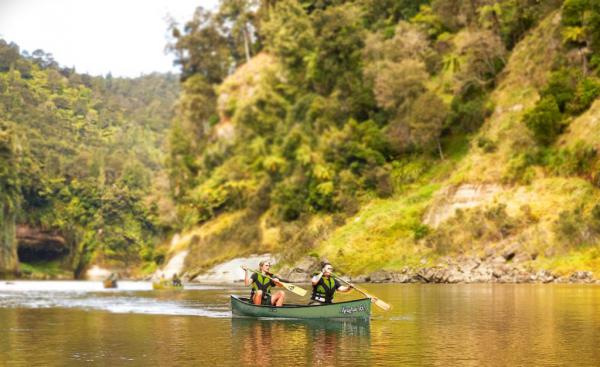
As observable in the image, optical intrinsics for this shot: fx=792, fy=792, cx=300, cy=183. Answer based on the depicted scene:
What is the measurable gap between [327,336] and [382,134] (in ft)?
170

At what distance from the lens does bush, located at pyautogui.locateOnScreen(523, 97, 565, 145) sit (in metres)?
57.7

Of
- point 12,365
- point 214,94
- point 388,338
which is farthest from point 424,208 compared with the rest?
point 214,94

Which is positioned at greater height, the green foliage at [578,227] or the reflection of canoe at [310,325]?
the green foliage at [578,227]

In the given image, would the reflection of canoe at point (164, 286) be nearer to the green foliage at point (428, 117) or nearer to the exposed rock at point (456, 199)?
the exposed rock at point (456, 199)

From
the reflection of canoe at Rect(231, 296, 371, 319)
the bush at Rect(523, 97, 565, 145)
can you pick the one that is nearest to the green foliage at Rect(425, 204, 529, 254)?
the bush at Rect(523, 97, 565, 145)

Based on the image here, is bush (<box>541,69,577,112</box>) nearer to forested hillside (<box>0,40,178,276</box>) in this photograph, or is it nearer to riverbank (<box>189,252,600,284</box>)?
riverbank (<box>189,252,600,284</box>)

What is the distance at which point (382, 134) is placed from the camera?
7369 cm

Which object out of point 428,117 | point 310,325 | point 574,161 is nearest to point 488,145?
point 428,117

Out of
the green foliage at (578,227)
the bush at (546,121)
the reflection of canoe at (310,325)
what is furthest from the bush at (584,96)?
the reflection of canoe at (310,325)

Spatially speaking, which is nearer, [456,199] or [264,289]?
[264,289]

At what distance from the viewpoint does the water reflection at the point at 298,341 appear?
18.5m

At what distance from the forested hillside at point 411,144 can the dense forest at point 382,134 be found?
16cm

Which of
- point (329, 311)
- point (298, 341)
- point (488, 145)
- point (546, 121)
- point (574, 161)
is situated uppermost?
point (546, 121)

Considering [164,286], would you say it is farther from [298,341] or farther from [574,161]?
[298,341]
